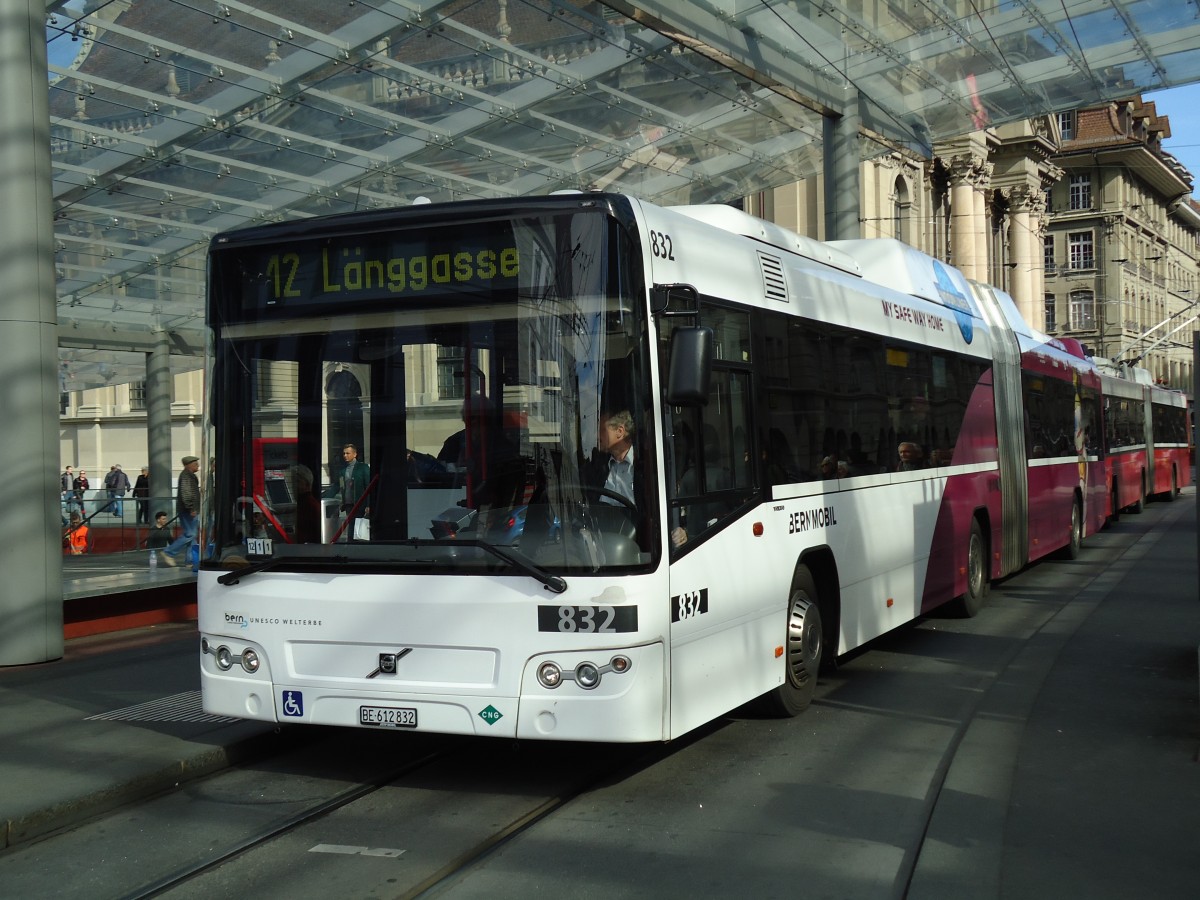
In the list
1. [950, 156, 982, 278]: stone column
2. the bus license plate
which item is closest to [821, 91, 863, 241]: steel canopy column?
the bus license plate

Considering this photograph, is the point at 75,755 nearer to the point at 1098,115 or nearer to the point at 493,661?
the point at 493,661

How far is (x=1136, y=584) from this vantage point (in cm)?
1578

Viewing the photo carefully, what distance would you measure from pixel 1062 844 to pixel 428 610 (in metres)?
2.96

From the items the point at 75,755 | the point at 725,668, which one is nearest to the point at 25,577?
the point at 75,755

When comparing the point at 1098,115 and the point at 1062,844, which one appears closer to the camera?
the point at 1062,844

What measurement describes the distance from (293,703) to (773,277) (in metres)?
3.80

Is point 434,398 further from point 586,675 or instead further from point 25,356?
point 25,356

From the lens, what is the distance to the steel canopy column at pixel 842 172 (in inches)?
691

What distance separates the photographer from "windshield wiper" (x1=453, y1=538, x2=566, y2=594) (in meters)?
6.29

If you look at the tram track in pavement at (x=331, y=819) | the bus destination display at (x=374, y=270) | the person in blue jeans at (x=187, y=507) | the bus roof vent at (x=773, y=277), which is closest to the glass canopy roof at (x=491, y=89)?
the person in blue jeans at (x=187, y=507)

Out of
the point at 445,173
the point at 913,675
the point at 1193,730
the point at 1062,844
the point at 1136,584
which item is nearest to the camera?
the point at 1062,844

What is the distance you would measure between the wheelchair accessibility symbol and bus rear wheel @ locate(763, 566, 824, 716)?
2.92 meters

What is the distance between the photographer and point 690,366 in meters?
6.37

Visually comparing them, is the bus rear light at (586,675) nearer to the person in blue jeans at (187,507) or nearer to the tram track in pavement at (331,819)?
the tram track in pavement at (331,819)
